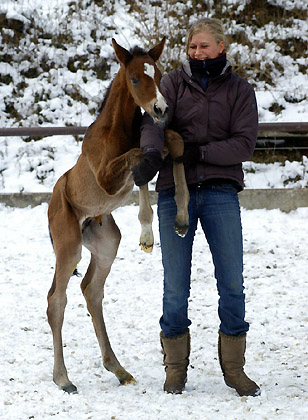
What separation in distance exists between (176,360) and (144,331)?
4.81ft

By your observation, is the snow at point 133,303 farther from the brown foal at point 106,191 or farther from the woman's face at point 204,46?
the woman's face at point 204,46

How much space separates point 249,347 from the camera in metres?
5.00

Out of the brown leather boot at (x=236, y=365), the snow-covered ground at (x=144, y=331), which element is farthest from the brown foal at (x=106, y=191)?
the brown leather boot at (x=236, y=365)

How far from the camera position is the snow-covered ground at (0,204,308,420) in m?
3.81

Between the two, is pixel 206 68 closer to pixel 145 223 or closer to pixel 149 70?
pixel 149 70

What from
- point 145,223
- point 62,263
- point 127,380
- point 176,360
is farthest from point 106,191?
point 127,380

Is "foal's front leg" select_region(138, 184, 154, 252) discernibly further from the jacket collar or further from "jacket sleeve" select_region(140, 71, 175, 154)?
the jacket collar

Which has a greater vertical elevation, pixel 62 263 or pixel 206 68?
pixel 206 68

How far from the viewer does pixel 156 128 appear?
145 inches

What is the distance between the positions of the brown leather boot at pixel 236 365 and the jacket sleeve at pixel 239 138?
1119mm

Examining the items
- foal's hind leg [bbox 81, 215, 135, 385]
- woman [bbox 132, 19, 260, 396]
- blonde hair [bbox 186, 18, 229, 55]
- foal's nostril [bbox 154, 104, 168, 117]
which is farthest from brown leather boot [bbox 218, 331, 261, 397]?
blonde hair [bbox 186, 18, 229, 55]

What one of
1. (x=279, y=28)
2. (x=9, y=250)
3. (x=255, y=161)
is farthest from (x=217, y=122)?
(x=279, y=28)

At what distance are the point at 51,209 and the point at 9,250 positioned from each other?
335 centimetres

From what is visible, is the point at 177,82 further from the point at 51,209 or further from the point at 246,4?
the point at 246,4
